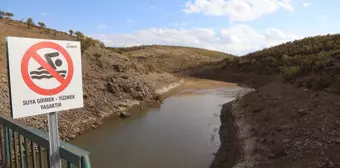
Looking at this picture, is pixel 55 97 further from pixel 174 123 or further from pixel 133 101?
pixel 133 101

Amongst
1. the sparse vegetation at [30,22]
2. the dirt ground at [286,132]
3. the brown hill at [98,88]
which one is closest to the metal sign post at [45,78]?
the dirt ground at [286,132]

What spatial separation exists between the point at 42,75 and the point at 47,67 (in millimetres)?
90

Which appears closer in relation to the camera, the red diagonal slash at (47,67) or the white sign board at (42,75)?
the white sign board at (42,75)

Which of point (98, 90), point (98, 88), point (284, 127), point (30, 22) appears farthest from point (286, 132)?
point (30, 22)

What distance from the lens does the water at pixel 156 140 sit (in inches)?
369

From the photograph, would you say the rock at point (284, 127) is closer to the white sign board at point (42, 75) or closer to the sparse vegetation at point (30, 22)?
Result: the white sign board at point (42, 75)

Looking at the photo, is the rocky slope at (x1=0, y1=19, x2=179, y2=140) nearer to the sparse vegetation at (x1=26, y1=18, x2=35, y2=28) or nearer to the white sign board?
the sparse vegetation at (x1=26, y1=18, x2=35, y2=28)

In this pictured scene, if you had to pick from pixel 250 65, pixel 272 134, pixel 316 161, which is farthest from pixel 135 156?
pixel 250 65

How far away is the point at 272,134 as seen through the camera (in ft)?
28.1

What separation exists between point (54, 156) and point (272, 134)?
6995 millimetres

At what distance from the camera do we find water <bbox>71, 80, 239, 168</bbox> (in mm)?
9361

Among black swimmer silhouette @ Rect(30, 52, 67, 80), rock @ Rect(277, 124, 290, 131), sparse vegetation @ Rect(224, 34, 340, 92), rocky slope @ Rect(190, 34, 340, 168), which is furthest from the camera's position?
sparse vegetation @ Rect(224, 34, 340, 92)

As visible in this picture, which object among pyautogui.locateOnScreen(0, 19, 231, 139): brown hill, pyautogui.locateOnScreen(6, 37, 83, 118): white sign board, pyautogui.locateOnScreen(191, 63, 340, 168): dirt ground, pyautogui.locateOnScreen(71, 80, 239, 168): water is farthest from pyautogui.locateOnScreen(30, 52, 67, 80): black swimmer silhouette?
pyautogui.locateOnScreen(0, 19, 231, 139): brown hill

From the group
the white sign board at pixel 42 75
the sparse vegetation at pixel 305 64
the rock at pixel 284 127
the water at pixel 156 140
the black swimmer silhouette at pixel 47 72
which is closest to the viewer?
the white sign board at pixel 42 75
